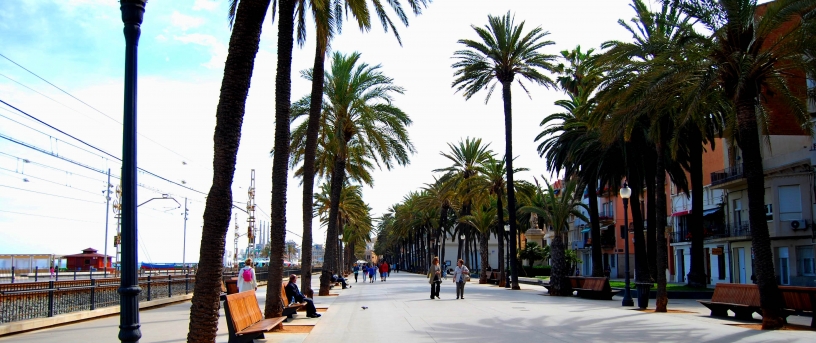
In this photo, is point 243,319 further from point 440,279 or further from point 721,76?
point 440,279

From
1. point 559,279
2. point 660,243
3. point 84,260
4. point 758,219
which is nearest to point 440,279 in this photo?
point 559,279

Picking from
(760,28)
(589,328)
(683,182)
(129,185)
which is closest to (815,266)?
(683,182)

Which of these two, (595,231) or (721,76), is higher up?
(721,76)

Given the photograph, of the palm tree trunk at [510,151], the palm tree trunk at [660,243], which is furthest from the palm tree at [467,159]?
the palm tree trunk at [660,243]

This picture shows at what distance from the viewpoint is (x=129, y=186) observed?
23.4 ft

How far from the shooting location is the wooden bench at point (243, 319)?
11.3m

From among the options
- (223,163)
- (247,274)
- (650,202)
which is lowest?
(247,274)

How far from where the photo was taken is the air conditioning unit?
117 ft

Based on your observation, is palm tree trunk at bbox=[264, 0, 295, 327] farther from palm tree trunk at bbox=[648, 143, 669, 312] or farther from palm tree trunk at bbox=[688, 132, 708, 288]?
palm tree trunk at bbox=[688, 132, 708, 288]

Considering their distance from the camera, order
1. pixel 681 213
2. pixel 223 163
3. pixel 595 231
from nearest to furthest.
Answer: pixel 223 163, pixel 595 231, pixel 681 213

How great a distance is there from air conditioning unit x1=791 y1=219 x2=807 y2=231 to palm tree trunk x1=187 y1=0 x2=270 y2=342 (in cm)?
3478

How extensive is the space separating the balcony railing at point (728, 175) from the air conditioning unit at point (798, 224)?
4.05 meters

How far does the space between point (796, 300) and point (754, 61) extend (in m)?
6.03

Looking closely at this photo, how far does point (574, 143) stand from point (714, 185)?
12536 mm
